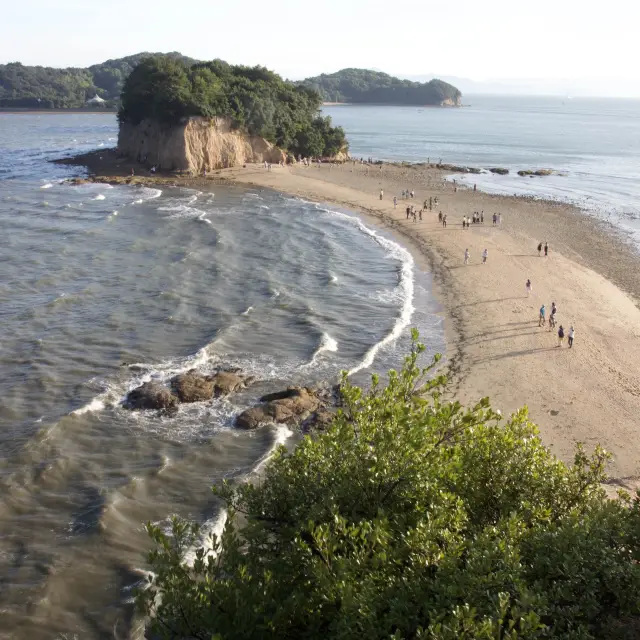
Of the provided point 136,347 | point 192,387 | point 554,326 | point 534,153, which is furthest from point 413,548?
point 534,153

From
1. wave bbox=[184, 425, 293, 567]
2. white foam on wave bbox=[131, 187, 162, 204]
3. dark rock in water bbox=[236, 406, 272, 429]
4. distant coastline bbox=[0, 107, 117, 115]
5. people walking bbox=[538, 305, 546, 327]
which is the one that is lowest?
wave bbox=[184, 425, 293, 567]

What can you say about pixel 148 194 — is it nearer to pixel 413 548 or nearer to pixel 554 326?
pixel 554 326

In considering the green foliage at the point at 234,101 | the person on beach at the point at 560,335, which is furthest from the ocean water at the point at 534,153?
the person on beach at the point at 560,335

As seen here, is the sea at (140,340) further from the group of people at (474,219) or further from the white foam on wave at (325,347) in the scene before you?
the group of people at (474,219)

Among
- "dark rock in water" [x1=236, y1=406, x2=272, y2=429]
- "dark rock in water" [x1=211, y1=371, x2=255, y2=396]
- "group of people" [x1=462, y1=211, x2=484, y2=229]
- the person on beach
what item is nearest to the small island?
"group of people" [x1=462, y1=211, x2=484, y2=229]

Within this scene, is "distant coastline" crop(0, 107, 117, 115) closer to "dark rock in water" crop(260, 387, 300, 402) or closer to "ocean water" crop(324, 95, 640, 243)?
"ocean water" crop(324, 95, 640, 243)
